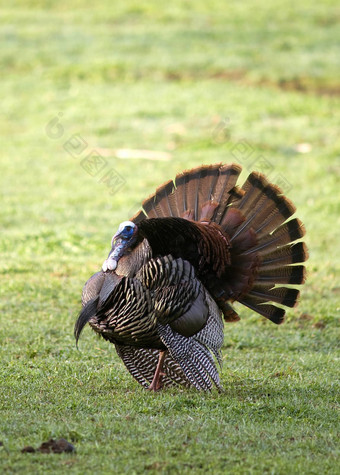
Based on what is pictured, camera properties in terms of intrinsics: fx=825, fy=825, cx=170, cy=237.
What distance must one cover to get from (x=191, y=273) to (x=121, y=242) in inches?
23.3

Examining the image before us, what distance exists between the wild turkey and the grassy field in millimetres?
331

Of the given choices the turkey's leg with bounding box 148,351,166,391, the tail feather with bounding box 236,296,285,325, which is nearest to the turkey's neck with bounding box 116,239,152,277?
the turkey's leg with bounding box 148,351,166,391

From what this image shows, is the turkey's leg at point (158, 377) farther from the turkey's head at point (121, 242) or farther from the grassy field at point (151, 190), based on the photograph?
the turkey's head at point (121, 242)

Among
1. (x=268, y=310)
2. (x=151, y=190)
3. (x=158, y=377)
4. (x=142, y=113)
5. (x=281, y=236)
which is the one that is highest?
(x=142, y=113)

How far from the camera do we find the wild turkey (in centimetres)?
582

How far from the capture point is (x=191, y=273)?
6156mm

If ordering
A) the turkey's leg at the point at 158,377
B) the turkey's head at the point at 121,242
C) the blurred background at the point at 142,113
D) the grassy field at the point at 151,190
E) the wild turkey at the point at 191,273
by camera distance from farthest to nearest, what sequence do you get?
the blurred background at the point at 142,113, the turkey's leg at the point at 158,377, the turkey's head at the point at 121,242, the wild turkey at the point at 191,273, the grassy field at the point at 151,190

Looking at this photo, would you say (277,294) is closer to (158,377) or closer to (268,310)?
(268,310)

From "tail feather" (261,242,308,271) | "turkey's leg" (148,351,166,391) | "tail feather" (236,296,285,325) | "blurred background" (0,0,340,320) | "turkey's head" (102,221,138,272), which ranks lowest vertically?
"turkey's leg" (148,351,166,391)

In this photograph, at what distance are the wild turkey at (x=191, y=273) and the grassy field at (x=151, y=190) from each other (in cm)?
33

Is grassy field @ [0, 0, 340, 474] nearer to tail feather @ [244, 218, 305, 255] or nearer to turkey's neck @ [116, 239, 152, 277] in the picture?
turkey's neck @ [116, 239, 152, 277]

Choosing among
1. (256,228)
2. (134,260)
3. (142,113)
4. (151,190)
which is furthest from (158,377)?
(142,113)

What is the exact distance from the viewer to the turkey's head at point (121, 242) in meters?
5.93

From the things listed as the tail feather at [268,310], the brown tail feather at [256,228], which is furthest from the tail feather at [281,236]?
the tail feather at [268,310]
